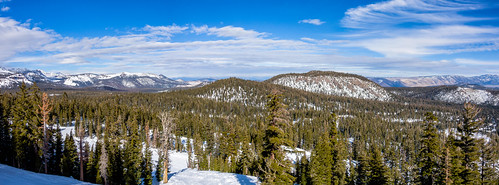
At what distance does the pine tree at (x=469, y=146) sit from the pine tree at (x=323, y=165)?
16.4 m

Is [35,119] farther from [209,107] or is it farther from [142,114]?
[209,107]

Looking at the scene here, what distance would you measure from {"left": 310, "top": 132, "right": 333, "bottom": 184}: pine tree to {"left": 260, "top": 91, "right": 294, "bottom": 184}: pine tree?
54.4 feet

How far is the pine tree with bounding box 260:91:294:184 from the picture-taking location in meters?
24.7

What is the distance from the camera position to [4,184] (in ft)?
65.0

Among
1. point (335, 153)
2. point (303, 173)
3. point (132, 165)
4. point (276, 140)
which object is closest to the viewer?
point (276, 140)

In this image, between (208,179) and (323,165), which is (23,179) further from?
(323,165)

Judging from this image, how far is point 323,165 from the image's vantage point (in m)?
41.0

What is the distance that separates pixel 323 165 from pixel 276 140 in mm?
19829

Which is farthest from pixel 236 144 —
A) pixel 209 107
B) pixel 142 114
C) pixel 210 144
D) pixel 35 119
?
pixel 209 107

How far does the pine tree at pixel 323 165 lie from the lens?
4041 centimetres

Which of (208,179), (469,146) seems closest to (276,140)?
(208,179)

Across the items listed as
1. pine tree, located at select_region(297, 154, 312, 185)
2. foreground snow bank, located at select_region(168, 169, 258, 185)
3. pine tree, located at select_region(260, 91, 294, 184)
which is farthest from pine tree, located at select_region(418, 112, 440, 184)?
pine tree, located at select_region(297, 154, 312, 185)

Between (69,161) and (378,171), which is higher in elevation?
(378,171)

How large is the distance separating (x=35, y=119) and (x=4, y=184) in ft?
84.9
